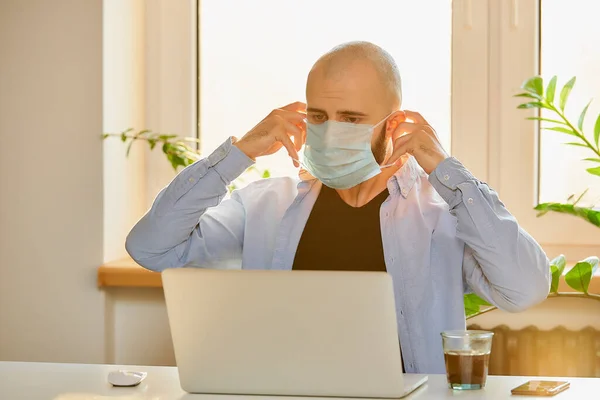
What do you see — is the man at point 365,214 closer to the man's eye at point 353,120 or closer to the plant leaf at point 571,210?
the man's eye at point 353,120

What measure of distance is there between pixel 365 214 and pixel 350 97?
272mm

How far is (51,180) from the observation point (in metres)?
2.77

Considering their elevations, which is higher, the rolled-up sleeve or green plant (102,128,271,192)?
green plant (102,128,271,192)

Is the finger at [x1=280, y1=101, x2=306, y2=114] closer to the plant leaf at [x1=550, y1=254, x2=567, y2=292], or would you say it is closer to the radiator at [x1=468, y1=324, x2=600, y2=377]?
the plant leaf at [x1=550, y1=254, x2=567, y2=292]

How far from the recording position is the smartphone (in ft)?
4.64

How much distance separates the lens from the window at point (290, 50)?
116 inches

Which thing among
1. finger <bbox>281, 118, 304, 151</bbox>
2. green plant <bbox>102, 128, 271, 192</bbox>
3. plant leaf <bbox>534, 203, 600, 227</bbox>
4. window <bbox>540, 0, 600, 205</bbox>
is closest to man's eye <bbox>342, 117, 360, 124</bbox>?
finger <bbox>281, 118, 304, 151</bbox>

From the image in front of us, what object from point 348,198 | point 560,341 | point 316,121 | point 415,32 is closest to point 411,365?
point 348,198

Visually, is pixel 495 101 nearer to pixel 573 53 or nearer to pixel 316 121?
pixel 573 53

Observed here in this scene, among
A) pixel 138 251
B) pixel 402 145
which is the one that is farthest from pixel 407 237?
pixel 138 251

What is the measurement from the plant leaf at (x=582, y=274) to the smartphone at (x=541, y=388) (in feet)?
2.74

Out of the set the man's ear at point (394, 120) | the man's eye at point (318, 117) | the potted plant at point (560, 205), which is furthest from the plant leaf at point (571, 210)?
the man's eye at point (318, 117)

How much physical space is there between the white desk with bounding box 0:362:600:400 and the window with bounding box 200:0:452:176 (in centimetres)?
149

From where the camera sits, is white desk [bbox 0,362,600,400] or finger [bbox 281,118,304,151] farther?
finger [bbox 281,118,304,151]
